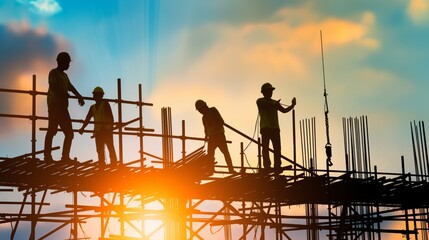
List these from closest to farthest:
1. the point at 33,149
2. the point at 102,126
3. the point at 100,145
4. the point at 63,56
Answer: the point at 63,56 < the point at 33,149 < the point at 100,145 < the point at 102,126

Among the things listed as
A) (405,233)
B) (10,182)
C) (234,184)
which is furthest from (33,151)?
(405,233)

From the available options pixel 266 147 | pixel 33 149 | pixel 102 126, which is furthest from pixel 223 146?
pixel 33 149

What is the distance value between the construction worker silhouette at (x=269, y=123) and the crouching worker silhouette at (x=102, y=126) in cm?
361

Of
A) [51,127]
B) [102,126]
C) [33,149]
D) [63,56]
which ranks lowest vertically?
[33,149]

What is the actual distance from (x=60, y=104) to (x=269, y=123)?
17.0 ft

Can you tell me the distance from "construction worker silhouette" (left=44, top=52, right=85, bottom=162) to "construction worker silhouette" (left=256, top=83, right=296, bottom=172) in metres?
4.81

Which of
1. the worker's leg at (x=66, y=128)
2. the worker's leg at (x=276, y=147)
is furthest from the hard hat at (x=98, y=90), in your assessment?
the worker's leg at (x=276, y=147)

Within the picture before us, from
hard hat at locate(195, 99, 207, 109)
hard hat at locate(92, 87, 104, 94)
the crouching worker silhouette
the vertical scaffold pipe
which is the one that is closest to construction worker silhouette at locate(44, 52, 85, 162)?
the vertical scaffold pipe

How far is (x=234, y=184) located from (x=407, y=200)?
17.7 ft

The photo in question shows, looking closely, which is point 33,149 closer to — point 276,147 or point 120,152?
point 120,152

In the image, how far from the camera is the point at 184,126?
19.8 metres

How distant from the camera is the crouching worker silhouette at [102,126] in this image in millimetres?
17584

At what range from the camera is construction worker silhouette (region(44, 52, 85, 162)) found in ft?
51.9

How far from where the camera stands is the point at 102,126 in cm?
1777
